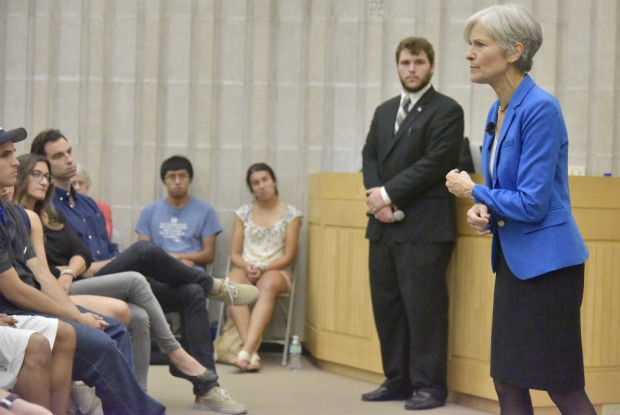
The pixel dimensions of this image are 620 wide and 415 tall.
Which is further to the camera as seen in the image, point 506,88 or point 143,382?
point 143,382

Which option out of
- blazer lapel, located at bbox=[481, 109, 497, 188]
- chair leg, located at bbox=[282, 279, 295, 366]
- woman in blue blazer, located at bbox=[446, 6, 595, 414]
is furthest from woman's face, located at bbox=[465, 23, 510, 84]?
chair leg, located at bbox=[282, 279, 295, 366]

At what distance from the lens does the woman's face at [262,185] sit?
6387 mm

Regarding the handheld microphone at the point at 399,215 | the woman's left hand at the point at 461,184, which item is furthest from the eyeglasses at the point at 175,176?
the woman's left hand at the point at 461,184

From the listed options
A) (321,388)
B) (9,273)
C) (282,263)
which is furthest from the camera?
(282,263)

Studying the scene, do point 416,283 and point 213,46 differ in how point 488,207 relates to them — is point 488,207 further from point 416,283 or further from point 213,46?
point 213,46

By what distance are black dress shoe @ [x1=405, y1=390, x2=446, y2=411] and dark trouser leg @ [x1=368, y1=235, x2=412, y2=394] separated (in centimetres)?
22

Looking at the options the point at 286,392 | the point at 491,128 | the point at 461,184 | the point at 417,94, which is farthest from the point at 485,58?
the point at 286,392

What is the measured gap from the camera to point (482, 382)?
191 inches

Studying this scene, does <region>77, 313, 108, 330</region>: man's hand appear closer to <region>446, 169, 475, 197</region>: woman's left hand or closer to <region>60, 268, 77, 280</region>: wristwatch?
<region>60, 268, 77, 280</region>: wristwatch

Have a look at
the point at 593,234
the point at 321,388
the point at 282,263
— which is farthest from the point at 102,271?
the point at 593,234

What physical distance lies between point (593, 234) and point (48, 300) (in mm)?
2462

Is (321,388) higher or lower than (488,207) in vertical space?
lower

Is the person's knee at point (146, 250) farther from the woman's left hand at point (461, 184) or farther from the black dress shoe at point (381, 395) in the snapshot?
the woman's left hand at point (461, 184)

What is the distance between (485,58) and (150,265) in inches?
88.3
